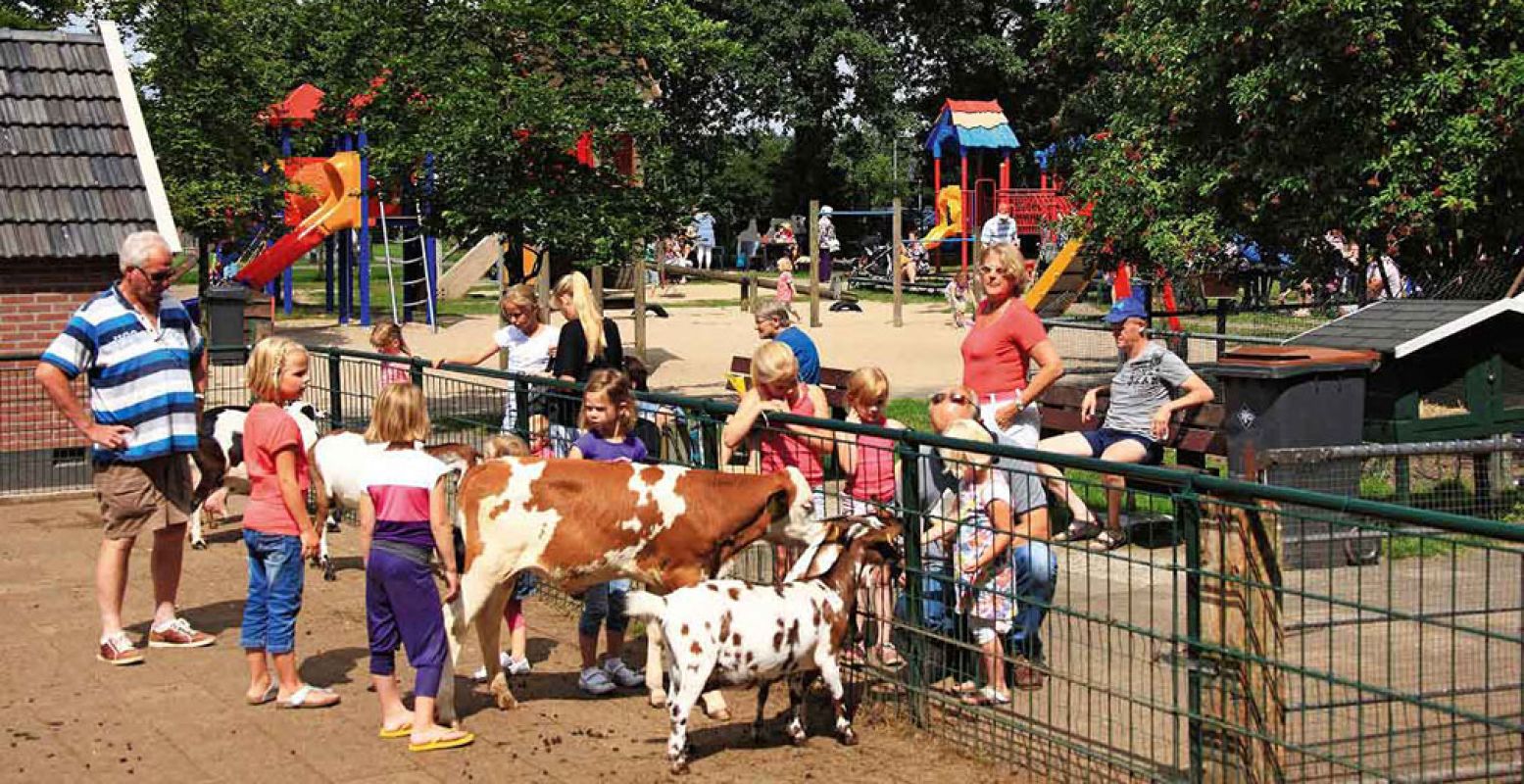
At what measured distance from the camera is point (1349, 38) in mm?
15641

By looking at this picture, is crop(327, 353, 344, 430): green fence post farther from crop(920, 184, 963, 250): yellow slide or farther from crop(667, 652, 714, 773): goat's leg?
crop(920, 184, 963, 250): yellow slide

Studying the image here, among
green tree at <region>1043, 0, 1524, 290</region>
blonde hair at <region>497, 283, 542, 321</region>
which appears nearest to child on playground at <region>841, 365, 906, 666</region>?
blonde hair at <region>497, 283, 542, 321</region>

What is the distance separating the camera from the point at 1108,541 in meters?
6.32

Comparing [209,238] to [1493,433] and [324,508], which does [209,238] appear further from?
[1493,433]

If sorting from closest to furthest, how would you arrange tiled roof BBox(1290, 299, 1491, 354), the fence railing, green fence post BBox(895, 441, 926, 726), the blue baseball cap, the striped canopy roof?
the fence railing
green fence post BBox(895, 441, 926, 726)
the blue baseball cap
tiled roof BBox(1290, 299, 1491, 354)
the striped canopy roof

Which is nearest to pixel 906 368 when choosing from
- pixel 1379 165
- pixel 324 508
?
pixel 1379 165

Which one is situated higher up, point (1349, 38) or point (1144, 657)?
point (1349, 38)

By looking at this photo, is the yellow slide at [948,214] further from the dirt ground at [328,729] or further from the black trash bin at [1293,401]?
the dirt ground at [328,729]

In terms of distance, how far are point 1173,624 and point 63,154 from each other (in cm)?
1292

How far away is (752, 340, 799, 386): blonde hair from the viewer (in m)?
8.05

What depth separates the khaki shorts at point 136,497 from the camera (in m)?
8.46

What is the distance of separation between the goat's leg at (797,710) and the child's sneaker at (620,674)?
123 cm

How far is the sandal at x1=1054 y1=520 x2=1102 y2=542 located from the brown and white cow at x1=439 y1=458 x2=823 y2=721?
1.05 meters

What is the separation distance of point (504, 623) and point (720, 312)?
2563cm
